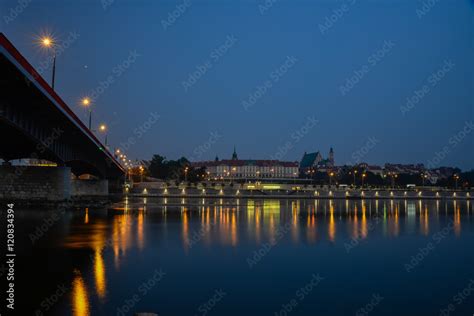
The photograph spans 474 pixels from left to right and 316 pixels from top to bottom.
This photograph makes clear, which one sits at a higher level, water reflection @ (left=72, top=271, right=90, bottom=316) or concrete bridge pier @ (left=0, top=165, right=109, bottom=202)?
concrete bridge pier @ (left=0, top=165, right=109, bottom=202)

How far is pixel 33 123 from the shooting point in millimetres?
41188

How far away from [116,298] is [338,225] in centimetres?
2781

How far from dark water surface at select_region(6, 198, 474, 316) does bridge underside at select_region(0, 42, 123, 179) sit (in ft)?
27.3

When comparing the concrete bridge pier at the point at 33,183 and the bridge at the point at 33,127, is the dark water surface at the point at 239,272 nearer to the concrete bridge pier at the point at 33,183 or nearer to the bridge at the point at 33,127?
the bridge at the point at 33,127

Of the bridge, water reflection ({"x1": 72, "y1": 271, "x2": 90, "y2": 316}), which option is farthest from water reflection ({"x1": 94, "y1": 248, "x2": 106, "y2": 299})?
the bridge

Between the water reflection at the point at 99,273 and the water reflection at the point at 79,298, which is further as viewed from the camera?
the water reflection at the point at 99,273

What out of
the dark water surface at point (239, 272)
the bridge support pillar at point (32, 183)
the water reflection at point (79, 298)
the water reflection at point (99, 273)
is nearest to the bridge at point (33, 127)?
the bridge support pillar at point (32, 183)

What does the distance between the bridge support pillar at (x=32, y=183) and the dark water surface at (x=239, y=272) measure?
24.6 meters

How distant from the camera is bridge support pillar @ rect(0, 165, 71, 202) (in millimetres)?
57062

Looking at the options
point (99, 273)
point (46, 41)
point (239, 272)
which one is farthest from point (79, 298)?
point (46, 41)

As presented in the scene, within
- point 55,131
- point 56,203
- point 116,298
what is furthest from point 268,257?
point 56,203

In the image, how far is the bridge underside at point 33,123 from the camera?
30.8 m

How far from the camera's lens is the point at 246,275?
19.4 meters

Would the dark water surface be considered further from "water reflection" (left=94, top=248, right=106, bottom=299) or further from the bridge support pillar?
the bridge support pillar
